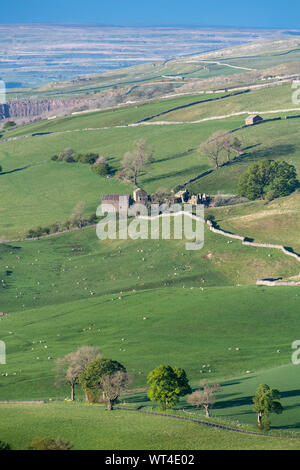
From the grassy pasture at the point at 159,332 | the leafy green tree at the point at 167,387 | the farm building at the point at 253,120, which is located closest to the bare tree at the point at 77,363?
the grassy pasture at the point at 159,332

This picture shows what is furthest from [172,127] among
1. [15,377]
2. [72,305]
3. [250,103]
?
[15,377]

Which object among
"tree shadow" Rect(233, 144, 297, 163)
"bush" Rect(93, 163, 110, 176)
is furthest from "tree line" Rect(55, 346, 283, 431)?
"bush" Rect(93, 163, 110, 176)

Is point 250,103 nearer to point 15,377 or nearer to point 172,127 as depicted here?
point 172,127

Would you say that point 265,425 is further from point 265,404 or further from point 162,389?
point 162,389

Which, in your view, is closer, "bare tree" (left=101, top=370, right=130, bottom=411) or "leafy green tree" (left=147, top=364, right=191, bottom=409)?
"leafy green tree" (left=147, top=364, right=191, bottom=409)

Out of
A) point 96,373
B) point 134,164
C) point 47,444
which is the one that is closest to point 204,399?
point 96,373

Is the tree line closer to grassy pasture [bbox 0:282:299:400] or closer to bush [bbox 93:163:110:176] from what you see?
grassy pasture [bbox 0:282:299:400]

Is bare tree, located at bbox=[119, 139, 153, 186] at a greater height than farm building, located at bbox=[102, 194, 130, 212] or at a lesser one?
greater
